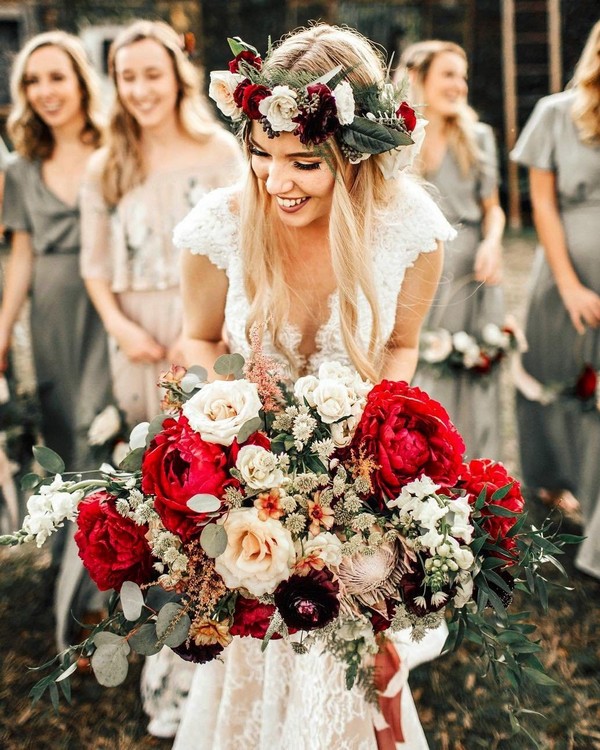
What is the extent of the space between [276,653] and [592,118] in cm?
267

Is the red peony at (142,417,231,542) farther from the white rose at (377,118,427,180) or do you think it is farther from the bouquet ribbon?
the white rose at (377,118,427,180)

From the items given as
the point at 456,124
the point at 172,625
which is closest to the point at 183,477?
the point at 172,625

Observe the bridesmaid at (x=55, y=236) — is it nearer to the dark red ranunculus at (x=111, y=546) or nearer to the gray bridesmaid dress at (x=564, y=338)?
the dark red ranunculus at (x=111, y=546)

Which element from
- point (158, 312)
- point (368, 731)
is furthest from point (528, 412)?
point (368, 731)

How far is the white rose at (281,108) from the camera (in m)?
1.64

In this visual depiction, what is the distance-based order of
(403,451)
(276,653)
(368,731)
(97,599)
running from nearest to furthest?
(403,451)
(368,731)
(276,653)
(97,599)

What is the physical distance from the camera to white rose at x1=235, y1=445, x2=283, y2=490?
1382mm

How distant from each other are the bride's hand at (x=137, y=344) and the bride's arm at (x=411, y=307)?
1151 mm

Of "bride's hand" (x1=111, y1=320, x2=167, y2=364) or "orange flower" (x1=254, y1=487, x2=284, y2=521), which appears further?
"bride's hand" (x1=111, y1=320, x2=167, y2=364)

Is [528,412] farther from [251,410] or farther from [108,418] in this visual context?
[251,410]

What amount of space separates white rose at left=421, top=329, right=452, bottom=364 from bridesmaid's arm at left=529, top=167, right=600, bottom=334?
609 mm

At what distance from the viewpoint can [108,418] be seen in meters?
3.11

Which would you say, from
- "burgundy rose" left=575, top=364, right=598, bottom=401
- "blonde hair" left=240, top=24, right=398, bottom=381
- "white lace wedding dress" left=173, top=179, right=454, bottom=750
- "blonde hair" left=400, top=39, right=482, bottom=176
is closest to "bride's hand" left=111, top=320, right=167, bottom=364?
"white lace wedding dress" left=173, top=179, right=454, bottom=750

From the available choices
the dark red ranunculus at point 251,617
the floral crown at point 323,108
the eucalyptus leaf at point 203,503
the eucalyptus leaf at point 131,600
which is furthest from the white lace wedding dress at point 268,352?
the eucalyptus leaf at point 203,503
